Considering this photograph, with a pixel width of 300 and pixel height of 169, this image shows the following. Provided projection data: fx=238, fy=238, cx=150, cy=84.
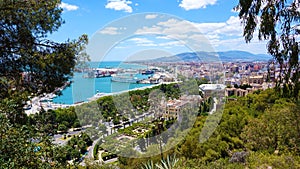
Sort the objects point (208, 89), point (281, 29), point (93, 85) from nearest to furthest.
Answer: point (281, 29), point (93, 85), point (208, 89)

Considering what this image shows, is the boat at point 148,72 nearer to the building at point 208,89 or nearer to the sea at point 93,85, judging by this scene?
the sea at point 93,85

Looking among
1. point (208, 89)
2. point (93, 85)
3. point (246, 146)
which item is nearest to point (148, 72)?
point (93, 85)

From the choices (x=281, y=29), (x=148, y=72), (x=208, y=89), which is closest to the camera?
(x=281, y=29)

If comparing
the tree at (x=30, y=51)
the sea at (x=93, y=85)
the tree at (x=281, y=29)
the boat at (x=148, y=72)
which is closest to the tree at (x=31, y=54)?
the tree at (x=30, y=51)

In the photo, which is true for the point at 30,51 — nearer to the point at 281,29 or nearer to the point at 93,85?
the point at 93,85

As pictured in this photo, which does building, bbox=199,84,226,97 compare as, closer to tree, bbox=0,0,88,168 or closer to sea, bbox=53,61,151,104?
sea, bbox=53,61,151,104

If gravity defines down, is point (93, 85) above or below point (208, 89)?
above

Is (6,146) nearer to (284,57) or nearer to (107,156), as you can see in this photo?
(284,57)

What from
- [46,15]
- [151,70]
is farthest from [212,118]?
[46,15]

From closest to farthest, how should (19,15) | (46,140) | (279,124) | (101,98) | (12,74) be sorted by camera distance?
(46,140) < (19,15) < (12,74) < (101,98) < (279,124)
